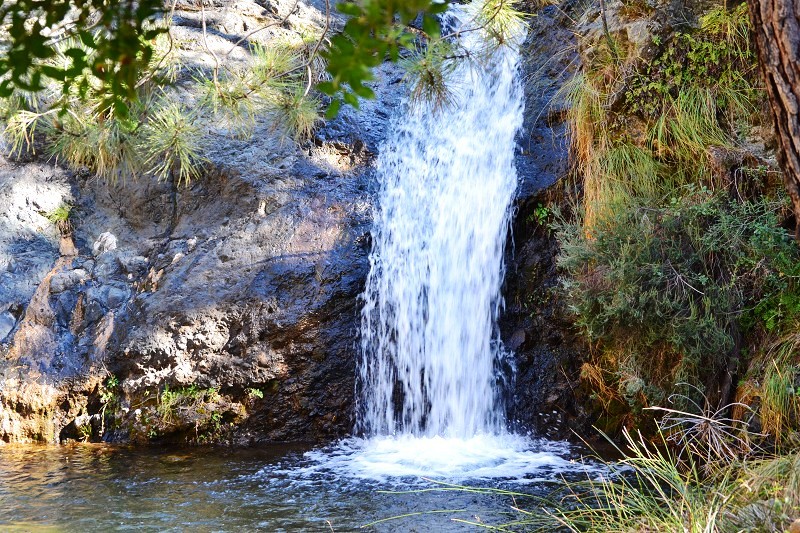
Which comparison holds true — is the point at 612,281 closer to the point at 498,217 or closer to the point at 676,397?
the point at 676,397

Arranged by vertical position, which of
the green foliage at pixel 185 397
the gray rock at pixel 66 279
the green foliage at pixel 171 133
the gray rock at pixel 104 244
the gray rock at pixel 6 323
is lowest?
the green foliage at pixel 185 397

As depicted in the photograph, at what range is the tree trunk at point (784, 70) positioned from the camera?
1836 mm

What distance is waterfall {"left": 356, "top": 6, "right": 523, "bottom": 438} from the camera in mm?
5836

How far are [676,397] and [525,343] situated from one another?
4.56ft

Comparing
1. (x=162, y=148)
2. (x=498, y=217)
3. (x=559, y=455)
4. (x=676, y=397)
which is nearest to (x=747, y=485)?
(x=676, y=397)

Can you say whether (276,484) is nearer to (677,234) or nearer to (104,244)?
(677,234)

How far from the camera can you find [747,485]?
8.40 ft

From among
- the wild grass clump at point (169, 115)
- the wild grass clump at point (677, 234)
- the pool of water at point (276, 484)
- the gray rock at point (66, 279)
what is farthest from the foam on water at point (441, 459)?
the gray rock at point (66, 279)

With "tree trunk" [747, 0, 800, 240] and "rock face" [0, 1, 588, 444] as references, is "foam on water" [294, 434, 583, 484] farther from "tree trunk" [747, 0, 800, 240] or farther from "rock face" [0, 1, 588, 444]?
"tree trunk" [747, 0, 800, 240]

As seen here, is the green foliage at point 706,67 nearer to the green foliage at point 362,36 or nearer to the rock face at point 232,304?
the rock face at point 232,304

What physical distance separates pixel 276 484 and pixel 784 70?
377 cm

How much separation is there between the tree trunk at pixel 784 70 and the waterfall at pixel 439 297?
3.74 meters

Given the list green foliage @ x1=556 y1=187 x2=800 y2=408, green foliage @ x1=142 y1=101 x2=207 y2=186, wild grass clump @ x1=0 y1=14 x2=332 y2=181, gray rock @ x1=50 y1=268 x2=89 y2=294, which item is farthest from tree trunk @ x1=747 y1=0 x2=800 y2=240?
gray rock @ x1=50 y1=268 x2=89 y2=294

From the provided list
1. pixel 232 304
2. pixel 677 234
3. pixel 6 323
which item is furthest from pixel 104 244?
pixel 677 234
